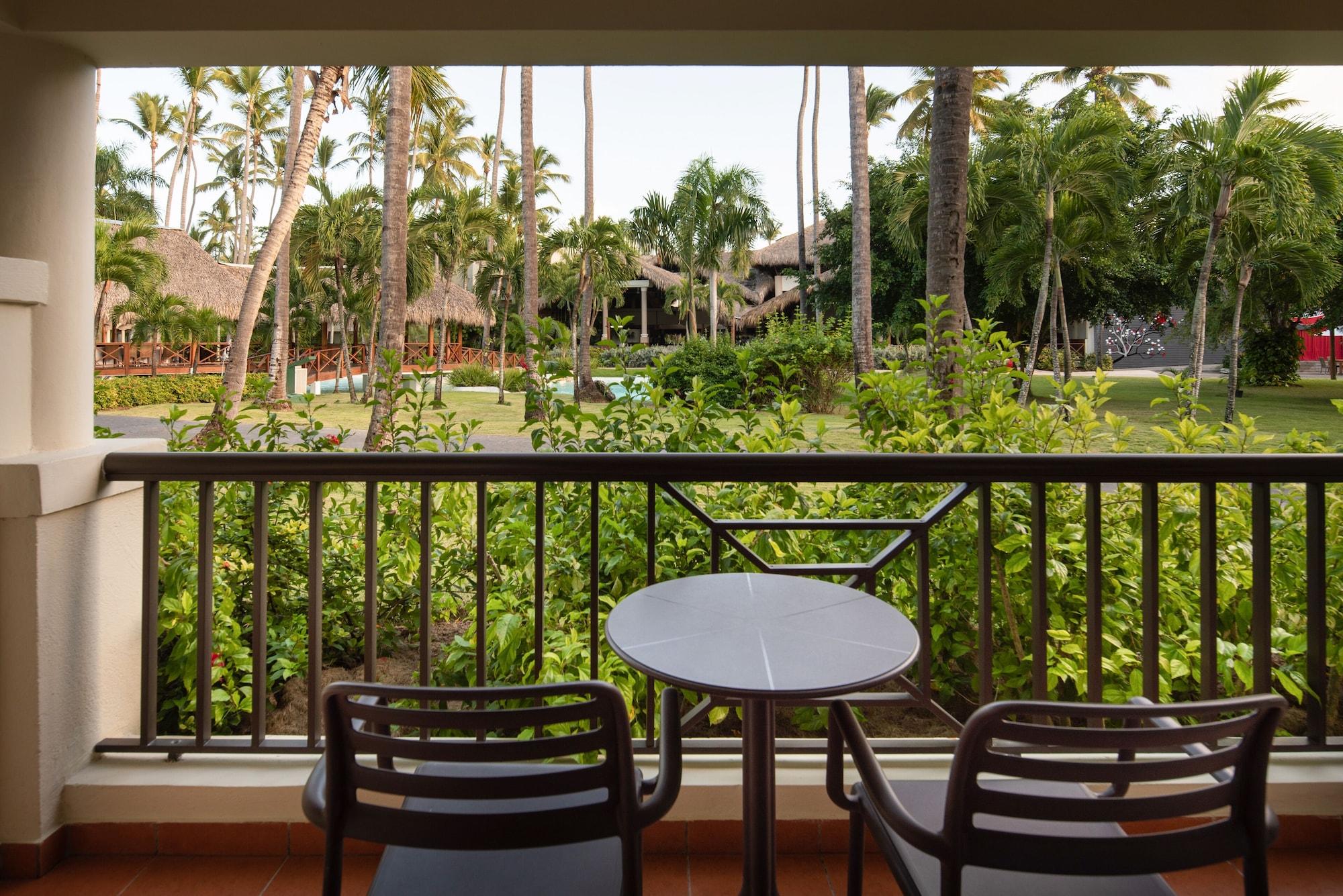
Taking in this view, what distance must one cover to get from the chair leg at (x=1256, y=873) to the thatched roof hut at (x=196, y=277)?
26.2 m

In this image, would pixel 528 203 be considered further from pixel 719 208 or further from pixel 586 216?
pixel 719 208

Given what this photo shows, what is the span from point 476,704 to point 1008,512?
1749 mm

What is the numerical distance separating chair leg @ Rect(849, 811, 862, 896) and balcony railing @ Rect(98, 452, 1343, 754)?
46cm

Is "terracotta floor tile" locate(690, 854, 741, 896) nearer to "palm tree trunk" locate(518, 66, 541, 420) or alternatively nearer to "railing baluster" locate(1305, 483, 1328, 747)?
"railing baluster" locate(1305, 483, 1328, 747)

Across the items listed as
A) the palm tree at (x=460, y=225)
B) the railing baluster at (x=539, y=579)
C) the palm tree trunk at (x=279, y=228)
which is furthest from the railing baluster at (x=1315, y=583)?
the palm tree at (x=460, y=225)

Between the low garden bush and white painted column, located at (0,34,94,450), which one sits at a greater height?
white painted column, located at (0,34,94,450)

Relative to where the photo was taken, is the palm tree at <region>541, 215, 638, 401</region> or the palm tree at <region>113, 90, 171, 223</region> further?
the palm tree at <region>113, 90, 171, 223</region>

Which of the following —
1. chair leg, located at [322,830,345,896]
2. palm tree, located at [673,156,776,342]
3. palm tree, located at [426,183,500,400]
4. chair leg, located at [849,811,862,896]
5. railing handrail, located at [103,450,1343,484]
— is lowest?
chair leg, located at [849,811,862,896]

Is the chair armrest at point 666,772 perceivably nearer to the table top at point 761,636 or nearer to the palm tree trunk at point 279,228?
the table top at point 761,636

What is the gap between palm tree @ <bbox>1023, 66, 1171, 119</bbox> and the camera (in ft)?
96.3

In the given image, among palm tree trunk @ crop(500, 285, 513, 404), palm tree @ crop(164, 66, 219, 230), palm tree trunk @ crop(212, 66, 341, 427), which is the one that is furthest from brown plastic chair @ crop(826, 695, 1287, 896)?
palm tree @ crop(164, 66, 219, 230)

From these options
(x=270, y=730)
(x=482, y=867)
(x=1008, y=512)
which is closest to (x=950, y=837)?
(x=482, y=867)

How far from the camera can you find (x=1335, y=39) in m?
2.11

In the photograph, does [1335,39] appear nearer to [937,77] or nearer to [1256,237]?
[937,77]
